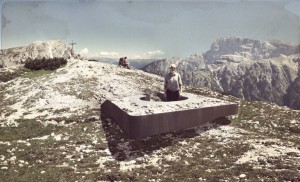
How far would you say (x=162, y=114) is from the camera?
69.3 ft

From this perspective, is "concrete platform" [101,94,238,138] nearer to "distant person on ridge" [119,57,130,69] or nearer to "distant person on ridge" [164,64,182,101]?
"distant person on ridge" [164,64,182,101]

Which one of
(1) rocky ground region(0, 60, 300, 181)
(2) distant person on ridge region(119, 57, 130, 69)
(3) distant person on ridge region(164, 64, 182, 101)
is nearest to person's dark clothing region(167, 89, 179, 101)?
(3) distant person on ridge region(164, 64, 182, 101)

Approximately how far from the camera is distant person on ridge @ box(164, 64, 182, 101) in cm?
2547

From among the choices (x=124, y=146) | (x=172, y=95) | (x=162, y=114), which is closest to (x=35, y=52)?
Result: (x=172, y=95)

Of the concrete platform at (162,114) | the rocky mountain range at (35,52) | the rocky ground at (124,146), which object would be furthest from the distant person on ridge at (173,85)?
the rocky mountain range at (35,52)

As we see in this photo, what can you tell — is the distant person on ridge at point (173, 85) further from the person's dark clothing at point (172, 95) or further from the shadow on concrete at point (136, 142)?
the shadow on concrete at point (136, 142)

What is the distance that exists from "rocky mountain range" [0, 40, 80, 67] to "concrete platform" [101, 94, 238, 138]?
45.2m

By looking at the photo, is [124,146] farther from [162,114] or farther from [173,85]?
[173,85]

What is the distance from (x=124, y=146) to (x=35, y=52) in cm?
5299

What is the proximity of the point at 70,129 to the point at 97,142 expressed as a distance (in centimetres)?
373

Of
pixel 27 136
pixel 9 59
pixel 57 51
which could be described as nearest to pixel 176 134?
pixel 27 136

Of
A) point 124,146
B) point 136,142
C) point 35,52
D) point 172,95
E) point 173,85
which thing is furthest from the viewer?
point 35,52

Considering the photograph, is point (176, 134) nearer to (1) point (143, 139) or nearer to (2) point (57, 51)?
(1) point (143, 139)

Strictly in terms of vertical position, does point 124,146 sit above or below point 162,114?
below
